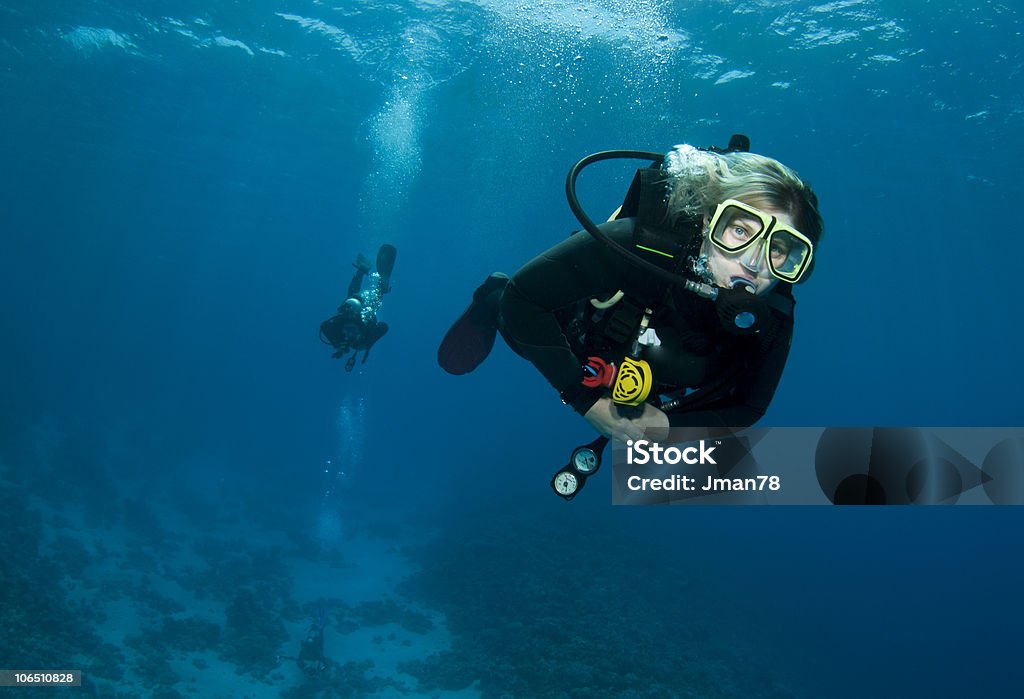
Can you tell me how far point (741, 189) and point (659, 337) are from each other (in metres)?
0.65

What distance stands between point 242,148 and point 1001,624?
4610 cm

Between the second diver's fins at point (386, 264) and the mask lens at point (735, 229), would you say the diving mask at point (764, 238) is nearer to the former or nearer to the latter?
the mask lens at point (735, 229)

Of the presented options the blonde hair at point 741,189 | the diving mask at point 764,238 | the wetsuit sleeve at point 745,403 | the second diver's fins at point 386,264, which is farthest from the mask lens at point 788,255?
the second diver's fins at point 386,264

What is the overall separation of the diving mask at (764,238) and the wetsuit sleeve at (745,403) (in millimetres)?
349

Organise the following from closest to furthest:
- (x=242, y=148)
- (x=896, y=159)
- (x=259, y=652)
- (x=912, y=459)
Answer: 1. (x=912, y=459)
2. (x=259, y=652)
3. (x=896, y=159)
4. (x=242, y=148)

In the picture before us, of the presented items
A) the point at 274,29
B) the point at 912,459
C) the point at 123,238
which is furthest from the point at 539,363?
the point at 123,238

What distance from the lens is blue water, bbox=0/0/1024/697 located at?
12.9 m

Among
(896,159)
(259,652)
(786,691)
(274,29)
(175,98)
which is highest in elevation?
(175,98)

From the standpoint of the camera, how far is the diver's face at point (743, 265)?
80.4 inches

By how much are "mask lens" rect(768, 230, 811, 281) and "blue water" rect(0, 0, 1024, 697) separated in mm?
10441

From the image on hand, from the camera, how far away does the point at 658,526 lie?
2395cm

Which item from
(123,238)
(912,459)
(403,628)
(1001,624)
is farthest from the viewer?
(123,238)

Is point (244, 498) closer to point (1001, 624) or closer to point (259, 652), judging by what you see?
point (259, 652)

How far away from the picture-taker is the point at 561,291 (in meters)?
2.32
